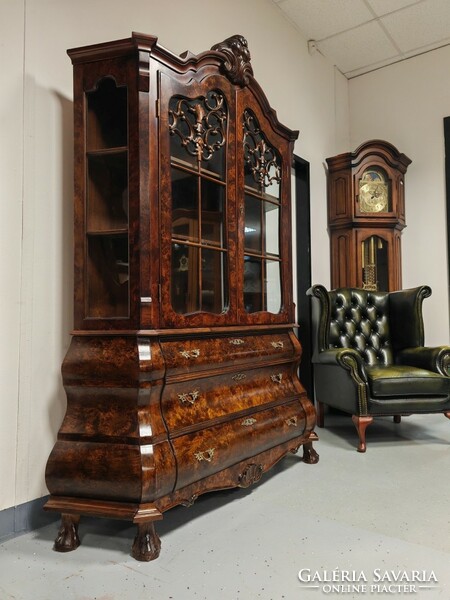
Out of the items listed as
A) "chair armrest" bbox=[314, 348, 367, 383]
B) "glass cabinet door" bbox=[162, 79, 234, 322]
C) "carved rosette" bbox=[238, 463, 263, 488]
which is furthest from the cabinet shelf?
"chair armrest" bbox=[314, 348, 367, 383]

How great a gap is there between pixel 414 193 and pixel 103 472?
12.7 feet

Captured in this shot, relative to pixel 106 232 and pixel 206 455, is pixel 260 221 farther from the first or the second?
pixel 206 455

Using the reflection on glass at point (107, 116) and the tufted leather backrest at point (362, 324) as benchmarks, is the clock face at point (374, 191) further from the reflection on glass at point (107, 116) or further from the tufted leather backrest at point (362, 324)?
the reflection on glass at point (107, 116)

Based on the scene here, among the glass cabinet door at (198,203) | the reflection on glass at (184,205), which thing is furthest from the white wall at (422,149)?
the reflection on glass at (184,205)

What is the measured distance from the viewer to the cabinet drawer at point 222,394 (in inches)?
70.2

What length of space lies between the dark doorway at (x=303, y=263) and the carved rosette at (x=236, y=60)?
1619 mm

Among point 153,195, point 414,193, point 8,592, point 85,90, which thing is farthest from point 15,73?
point 414,193

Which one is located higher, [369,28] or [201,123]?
[369,28]

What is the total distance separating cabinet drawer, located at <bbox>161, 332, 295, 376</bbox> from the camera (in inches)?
70.7

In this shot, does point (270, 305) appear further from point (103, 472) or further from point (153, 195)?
point (103, 472)

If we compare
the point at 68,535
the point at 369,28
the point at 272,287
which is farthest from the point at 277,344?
the point at 369,28

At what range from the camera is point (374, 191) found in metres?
4.06

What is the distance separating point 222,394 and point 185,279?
1.80 feet

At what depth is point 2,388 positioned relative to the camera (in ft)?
5.77
